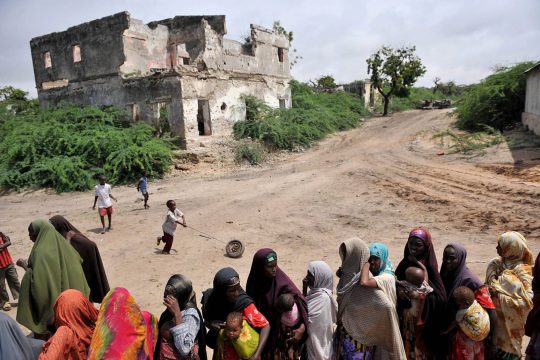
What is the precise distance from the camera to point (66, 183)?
566 inches

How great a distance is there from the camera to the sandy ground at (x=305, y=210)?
711cm

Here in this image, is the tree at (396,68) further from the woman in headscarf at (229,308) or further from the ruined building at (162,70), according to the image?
the woman in headscarf at (229,308)

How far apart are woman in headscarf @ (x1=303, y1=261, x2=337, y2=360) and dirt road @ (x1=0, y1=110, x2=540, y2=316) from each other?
318 cm

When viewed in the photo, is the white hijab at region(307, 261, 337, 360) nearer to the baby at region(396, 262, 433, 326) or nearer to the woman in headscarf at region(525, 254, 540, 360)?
the baby at region(396, 262, 433, 326)

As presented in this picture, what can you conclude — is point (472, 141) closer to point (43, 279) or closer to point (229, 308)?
point (229, 308)

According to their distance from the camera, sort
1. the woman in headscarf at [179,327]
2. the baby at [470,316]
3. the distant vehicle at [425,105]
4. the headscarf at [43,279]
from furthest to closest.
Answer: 1. the distant vehicle at [425,105]
2. the headscarf at [43,279]
3. the baby at [470,316]
4. the woman in headscarf at [179,327]

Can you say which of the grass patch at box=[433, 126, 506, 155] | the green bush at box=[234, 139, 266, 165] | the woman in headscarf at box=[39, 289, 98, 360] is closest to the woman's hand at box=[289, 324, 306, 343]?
the woman in headscarf at box=[39, 289, 98, 360]

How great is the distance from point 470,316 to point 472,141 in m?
15.0

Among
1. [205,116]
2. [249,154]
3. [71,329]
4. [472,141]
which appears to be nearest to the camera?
[71,329]

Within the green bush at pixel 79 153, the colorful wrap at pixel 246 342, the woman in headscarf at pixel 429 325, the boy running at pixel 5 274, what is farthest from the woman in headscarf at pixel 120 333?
the green bush at pixel 79 153

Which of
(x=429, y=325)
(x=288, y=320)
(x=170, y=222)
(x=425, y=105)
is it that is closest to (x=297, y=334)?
(x=288, y=320)

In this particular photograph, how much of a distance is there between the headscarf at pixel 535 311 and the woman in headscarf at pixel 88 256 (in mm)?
4312

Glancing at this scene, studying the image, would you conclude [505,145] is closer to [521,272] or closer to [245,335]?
[521,272]

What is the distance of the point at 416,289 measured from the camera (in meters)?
2.90
